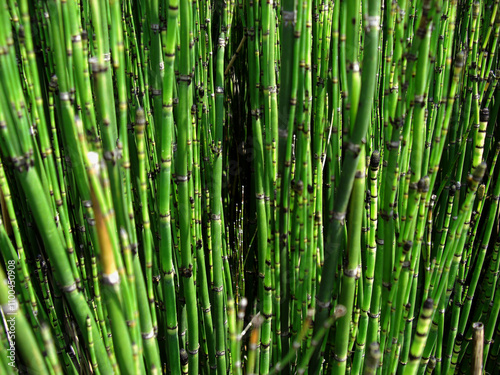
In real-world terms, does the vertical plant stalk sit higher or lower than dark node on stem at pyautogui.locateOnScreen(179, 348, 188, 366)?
higher

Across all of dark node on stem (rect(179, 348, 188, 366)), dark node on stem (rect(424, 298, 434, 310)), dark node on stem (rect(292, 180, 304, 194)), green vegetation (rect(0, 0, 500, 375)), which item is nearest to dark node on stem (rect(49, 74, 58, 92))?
green vegetation (rect(0, 0, 500, 375))

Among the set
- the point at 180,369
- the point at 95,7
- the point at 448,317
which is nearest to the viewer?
the point at 95,7

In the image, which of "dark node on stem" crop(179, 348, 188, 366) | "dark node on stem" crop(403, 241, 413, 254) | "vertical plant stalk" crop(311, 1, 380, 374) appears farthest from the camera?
"dark node on stem" crop(179, 348, 188, 366)

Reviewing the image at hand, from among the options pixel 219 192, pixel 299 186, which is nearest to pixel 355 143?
pixel 299 186

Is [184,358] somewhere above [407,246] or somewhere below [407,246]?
below

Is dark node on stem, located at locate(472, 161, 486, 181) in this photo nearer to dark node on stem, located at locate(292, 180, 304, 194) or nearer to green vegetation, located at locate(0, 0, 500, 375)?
green vegetation, located at locate(0, 0, 500, 375)

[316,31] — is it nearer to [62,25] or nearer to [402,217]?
[402,217]

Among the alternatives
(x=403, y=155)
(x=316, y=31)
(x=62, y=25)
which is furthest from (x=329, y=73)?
(x=62, y=25)

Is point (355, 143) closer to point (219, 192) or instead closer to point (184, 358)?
point (219, 192)

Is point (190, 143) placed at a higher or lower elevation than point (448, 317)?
higher
